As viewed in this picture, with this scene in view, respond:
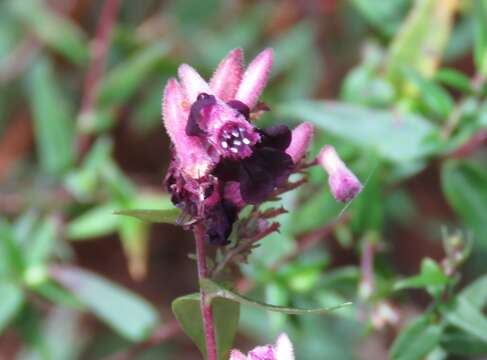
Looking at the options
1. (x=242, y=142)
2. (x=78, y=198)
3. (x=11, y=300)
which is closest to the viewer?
(x=242, y=142)

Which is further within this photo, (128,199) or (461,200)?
(128,199)

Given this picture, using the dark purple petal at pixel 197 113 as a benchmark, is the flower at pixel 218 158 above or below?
below

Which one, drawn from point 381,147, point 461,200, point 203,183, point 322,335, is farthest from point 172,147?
point 322,335

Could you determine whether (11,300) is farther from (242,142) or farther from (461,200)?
(242,142)

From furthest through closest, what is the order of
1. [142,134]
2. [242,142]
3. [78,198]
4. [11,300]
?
[142,134] → [78,198] → [11,300] → [242,142]

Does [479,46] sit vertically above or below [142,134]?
below

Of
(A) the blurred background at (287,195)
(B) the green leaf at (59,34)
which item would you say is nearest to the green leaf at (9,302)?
(A) the blurred background at (287,195)

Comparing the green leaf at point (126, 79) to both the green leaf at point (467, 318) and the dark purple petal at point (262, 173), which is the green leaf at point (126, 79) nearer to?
the green leaf at point (467, 318)
